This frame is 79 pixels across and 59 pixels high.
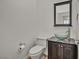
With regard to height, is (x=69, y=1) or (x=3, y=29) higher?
(x=69, y=1)

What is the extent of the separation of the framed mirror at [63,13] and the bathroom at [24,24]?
111mm

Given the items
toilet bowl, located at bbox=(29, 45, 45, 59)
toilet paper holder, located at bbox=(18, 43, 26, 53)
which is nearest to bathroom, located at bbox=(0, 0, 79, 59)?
toilet paper holder, located at bbox=(18, 43, 26, 53)

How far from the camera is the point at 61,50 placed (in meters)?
2.92

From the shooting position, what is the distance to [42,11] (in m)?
4.14

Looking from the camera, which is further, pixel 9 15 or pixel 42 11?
pixel 42 11

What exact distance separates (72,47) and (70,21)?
790 mm

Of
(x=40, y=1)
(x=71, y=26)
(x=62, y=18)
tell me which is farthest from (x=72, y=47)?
(x=40, y=1)

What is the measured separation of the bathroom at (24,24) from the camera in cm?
359

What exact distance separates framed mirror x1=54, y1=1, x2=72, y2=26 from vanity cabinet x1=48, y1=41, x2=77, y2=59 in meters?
0.64

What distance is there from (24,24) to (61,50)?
1.64 metres

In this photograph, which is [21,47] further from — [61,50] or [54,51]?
[61,50]

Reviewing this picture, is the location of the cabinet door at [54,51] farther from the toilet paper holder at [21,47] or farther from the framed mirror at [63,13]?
the toilet paper holder at [21,47]

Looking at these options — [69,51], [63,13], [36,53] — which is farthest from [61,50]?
[63,13]

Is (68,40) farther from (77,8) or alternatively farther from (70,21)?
(77,8)
